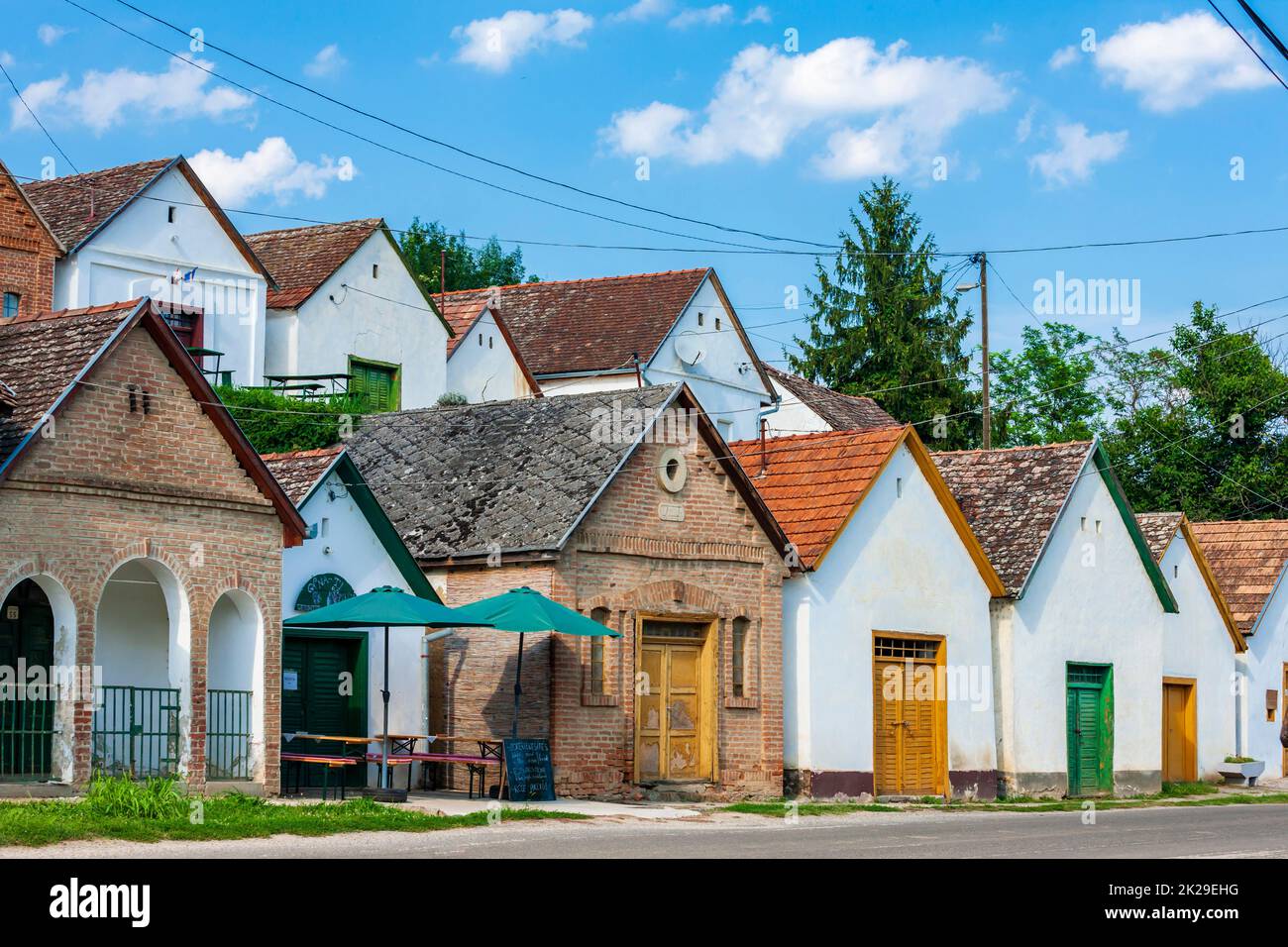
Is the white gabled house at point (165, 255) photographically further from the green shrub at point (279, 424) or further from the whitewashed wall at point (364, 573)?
the whitewashed wall at point (364, 573)

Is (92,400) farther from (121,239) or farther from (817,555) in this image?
(121,239)

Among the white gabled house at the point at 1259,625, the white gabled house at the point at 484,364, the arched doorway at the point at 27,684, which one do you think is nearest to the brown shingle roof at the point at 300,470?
the arched doorway at the point at 27,684

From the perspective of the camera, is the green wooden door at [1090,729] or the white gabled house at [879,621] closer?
the white gabled house at [879,621]

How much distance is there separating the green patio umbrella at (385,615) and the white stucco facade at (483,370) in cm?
2257

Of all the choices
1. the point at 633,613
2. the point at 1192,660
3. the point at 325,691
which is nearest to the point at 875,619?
the point at 633,613

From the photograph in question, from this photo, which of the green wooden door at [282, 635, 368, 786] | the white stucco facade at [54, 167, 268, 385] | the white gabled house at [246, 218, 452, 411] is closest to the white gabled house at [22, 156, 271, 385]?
the white stucco facade at [54, 167, 268, 385]

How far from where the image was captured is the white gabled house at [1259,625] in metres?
42.0

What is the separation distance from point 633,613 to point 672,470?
2.32 meters

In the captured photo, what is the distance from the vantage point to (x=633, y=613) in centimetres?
2688

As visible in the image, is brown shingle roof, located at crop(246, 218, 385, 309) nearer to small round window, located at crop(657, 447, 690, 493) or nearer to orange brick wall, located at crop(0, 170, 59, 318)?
orange brick wall, located at crop(0, 170, 59, 318)

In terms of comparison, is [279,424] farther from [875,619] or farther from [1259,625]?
[1259,625]

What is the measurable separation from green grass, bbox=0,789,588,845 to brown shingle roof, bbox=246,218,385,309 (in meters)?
21.7

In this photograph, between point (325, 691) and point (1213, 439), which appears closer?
point (325, 691)

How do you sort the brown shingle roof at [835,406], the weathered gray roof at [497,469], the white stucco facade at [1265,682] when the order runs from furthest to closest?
the brown shingle roof at [835,406]
the white stucco facade at [1265,682]
the weathered gray roof at [497,469]
